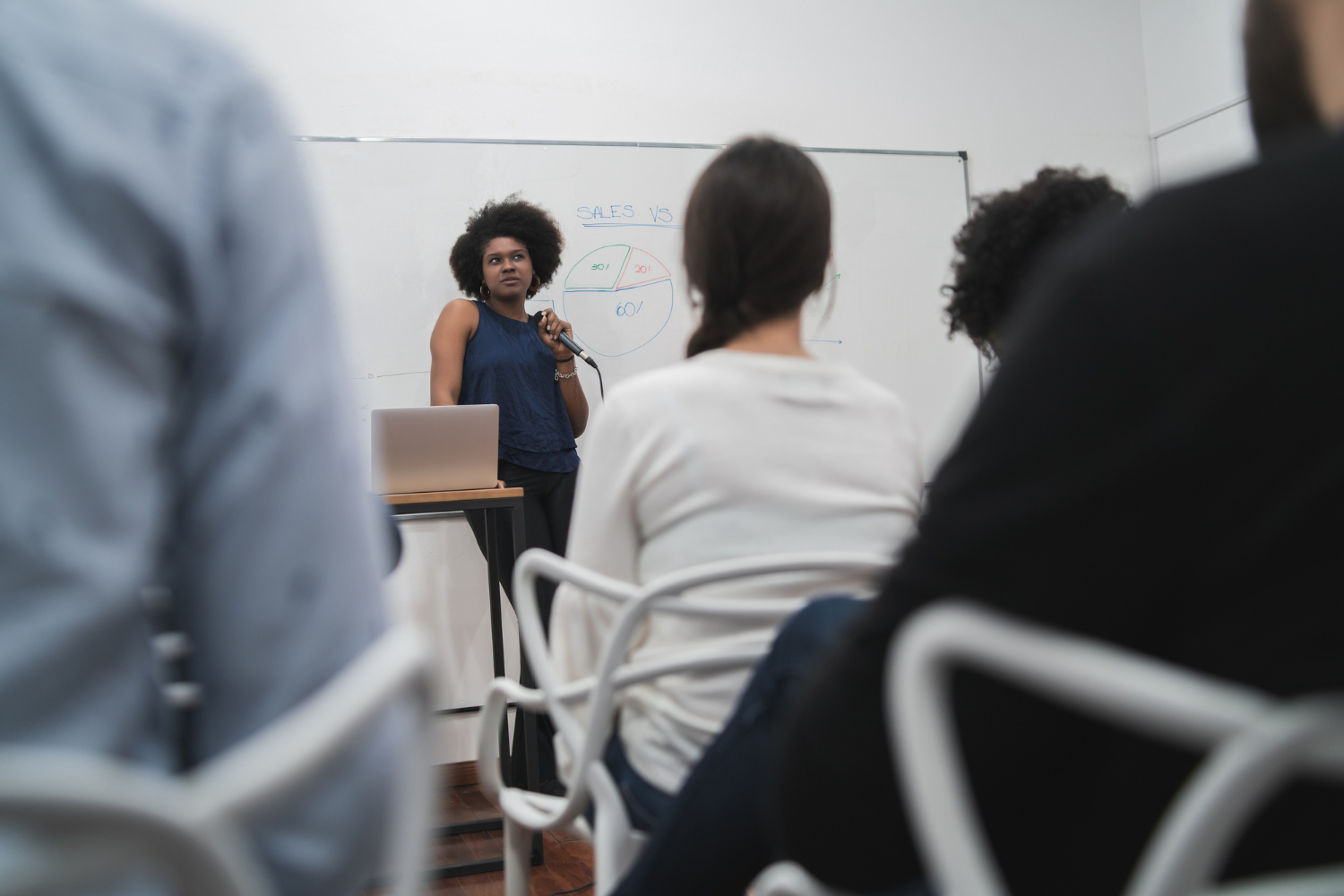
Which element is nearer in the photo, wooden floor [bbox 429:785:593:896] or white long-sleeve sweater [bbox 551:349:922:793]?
white long-sleeve sweater [bbox 551:349:922:793]

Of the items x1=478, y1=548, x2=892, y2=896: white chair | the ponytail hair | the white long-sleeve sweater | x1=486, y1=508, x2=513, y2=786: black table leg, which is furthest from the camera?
x1=486, y1=508, x2=513, y2=786: black table leg

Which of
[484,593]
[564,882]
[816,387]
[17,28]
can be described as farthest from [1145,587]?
[484,593]

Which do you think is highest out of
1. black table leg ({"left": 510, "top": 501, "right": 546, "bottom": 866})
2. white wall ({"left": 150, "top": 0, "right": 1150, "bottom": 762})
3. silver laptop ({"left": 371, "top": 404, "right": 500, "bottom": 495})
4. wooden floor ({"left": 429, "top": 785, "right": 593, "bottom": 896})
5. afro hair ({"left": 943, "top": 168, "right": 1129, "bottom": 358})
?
white wall ({"left": 150, "top": 0, "right": 1150, "bottom": 762})

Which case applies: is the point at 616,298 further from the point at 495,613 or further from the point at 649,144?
the point at 495,613

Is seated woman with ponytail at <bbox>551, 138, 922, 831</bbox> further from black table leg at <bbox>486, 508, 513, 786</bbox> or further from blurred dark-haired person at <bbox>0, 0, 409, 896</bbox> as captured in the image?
black table leg at <bbox>486, 508, 513, 786</bbox>

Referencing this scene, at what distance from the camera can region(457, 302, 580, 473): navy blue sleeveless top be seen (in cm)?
310

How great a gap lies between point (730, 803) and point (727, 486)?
323 mm

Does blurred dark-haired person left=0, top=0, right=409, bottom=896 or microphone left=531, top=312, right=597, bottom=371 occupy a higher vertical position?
microphone left=531, top=312, right=597, bottom=371

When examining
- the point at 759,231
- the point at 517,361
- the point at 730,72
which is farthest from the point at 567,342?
the point at 759,231

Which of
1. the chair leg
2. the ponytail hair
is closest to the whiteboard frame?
the ponytail hair

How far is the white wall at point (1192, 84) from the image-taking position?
3.79 m

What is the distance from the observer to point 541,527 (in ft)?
9.82

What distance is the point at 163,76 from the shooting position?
454 millimetres

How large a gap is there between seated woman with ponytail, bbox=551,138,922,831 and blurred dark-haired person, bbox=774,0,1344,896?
50 cm
